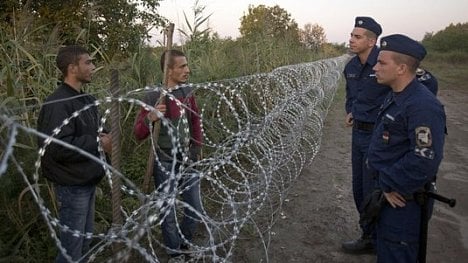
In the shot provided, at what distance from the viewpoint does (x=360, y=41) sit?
384 centimetres

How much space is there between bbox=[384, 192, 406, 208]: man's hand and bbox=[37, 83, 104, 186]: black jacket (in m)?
1.86

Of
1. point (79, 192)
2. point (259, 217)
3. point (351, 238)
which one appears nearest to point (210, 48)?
point (259, 217)

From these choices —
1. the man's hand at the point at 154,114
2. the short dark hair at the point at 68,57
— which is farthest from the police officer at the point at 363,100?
the short dark hair at the point at 68,57

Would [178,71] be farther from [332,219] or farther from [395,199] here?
[332,219]

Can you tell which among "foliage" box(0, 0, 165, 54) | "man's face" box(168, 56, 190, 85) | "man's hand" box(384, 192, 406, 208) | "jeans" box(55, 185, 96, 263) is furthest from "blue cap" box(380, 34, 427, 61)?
"foliage" box(0, 0, 165, 54)

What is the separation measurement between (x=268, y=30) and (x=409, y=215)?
27.4 ft

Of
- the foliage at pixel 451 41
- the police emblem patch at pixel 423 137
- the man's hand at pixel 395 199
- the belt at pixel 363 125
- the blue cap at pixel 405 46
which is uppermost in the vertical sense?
the foliage at pixel 451 41

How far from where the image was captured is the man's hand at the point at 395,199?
2547mm

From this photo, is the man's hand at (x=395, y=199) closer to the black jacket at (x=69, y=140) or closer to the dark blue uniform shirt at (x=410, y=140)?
the dark blue uniform shirt at (x=410, y=140)

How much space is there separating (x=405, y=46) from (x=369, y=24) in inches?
56.7

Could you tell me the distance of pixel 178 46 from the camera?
6301mm

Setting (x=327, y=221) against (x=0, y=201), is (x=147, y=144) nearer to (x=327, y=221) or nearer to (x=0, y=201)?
(x=0, y=201)

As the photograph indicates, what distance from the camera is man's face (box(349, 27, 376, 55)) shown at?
384 centimetres

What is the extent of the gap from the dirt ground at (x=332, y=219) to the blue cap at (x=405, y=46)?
1927 millimetres
